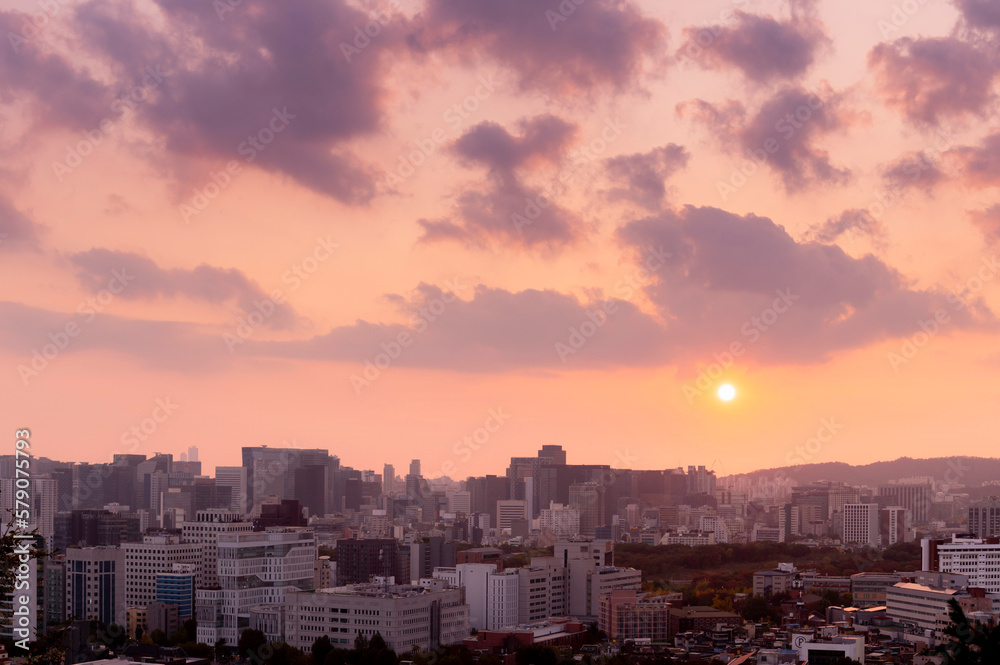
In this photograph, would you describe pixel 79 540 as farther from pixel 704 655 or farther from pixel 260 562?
pixel 704 655

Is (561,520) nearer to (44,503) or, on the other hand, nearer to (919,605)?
(44,503)

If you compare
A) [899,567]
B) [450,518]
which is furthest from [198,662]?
[450,518]

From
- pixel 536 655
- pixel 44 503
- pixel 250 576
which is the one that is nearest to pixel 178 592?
pixel 250 576

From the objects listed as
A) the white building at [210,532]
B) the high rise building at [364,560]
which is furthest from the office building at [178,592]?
the high rise building at [364,560]

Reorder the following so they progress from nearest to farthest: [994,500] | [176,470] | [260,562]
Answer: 1. [260,562]
2. [994,500]
3. [176,470]

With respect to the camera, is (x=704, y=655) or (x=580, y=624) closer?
(x=704, y=655)

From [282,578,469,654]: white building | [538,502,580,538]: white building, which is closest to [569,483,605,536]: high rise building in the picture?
[538,502,580,538]: white building

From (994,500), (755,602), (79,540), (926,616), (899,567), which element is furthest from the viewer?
(994,500)
